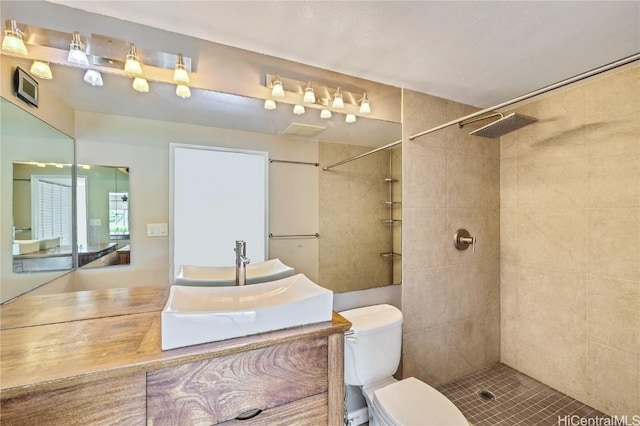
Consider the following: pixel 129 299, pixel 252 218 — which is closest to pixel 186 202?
pixel 252 218

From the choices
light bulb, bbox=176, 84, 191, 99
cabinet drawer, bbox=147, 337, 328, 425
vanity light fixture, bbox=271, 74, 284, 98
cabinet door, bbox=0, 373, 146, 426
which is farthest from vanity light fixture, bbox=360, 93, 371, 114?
cabinet door, bbox=0, 373, 146, 426

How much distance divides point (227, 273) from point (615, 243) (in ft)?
7.76

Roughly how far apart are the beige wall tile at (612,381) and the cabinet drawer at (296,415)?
1939 millimetres

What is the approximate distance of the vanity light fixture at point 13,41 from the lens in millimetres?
1059

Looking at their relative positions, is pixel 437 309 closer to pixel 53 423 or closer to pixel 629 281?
pixel 629 281

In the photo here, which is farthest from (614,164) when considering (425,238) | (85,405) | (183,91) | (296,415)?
(85,405)

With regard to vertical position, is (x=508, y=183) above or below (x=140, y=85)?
below

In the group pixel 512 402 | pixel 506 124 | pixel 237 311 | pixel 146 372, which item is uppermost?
pixel 506 124

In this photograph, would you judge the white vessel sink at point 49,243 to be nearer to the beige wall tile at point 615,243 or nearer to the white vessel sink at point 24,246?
the white vessel sink at point 24,246

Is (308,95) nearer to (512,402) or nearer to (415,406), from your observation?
(415,406)

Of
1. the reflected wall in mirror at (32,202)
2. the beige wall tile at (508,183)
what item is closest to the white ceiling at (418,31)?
the reflected wall in mirror at (32,202)

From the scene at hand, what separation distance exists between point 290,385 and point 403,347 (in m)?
1.19

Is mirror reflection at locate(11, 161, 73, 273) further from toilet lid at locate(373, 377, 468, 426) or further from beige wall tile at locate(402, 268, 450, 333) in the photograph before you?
beige wall tile at locate(402, 268, 450, 333)

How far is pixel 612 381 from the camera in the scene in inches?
67.7
